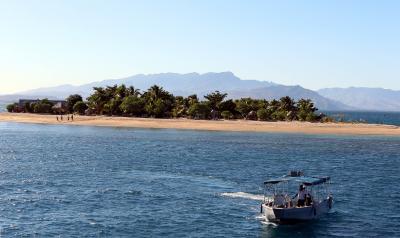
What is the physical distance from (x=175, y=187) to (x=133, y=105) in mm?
122576

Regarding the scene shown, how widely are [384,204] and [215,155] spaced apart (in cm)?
3998

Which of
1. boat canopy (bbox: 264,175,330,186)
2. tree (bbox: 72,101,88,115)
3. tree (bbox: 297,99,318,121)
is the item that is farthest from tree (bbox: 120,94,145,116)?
boat canopy (bbox: 264,175,330,186)

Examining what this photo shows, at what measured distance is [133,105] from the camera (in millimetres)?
177625

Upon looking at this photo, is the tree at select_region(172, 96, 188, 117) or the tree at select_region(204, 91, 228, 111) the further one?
the tree at select_region(204, 91, 228, 111)

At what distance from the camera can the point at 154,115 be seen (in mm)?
179125

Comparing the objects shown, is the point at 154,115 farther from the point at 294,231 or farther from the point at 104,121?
the point at 294,231

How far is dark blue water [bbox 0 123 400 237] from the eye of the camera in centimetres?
4150

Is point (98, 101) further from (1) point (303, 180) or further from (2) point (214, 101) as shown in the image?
(1) point (303, 180)

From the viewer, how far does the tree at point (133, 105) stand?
178m

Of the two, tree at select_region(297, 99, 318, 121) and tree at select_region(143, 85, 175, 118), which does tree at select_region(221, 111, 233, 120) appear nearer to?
tree at select_region(143, 85, 175, 118)

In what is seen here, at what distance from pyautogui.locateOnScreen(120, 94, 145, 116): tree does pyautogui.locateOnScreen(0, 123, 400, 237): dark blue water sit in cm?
7043

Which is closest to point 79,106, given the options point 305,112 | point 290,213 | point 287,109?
point 287,109

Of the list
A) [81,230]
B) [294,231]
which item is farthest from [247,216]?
[81,230]

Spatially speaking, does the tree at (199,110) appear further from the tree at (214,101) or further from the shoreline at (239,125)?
the shoreline at (239,125)
